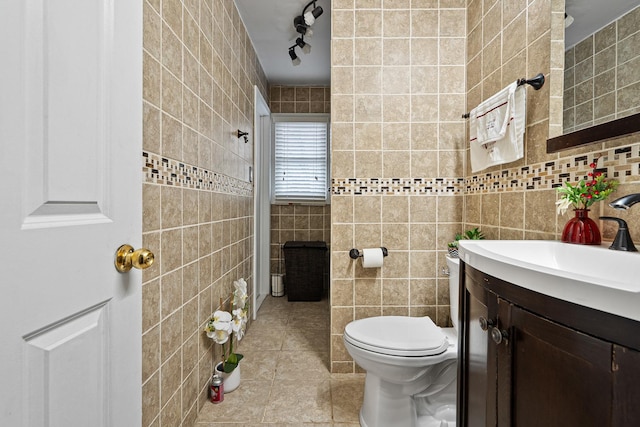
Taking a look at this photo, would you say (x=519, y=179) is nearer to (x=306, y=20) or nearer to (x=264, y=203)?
(x=306, y=20)

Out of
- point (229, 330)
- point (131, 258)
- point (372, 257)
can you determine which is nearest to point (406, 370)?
point (372, 257)

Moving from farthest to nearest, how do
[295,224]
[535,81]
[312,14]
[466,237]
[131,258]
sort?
[295,224] → [312,14] → [466,237] → [535,81] → [131,258]

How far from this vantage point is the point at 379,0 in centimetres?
196

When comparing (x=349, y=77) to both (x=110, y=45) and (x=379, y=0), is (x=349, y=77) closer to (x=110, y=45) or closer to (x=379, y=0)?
(x=379, y=0)

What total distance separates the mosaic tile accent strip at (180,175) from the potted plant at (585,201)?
145cm

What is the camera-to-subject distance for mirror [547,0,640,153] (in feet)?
2.95

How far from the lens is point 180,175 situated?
134cm

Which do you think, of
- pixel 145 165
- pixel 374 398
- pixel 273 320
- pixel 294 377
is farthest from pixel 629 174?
pixel 273 320

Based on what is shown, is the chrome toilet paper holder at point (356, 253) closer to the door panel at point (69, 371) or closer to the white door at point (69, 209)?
the white door at point (69, 209)

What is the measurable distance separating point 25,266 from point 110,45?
0.47 m

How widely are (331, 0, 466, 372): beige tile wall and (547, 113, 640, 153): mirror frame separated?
2.78 ft

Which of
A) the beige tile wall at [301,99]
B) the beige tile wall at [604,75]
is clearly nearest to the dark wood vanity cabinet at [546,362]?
the beige tile wall at [604,75]

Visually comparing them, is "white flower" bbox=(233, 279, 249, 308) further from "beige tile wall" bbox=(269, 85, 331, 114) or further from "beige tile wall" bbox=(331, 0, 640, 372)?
"beige tile wall" bbox=(269, 85, 331, 114)

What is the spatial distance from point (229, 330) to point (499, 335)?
1.40 m
